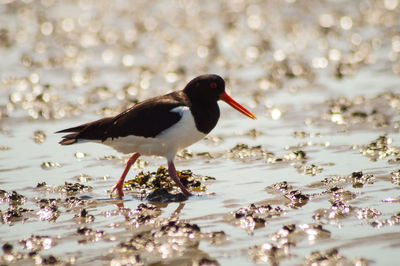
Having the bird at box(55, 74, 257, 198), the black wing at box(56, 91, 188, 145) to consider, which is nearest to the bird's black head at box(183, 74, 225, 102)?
the bird at box(55, 74, 257, 198)

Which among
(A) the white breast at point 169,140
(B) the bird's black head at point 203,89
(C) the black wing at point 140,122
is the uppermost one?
(B) the bird's black head at point 203,89

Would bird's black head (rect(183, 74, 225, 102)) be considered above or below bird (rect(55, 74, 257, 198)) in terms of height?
above

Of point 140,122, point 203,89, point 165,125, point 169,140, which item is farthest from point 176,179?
point 203,89

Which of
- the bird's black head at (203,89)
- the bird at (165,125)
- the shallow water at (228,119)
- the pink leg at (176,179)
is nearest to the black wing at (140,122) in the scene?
the bird at (165,125)

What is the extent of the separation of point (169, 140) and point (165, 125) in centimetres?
18

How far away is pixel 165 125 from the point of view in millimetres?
7637

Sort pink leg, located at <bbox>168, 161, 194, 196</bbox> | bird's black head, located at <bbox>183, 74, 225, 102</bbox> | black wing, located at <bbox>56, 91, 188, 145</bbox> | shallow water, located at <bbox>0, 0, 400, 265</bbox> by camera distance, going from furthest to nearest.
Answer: bird's black head, located at <bbox>183, 74, 225, 102</bbox>, black wing, located at <bbox>56, 91, 188, 145</bbox>, pink leg, located at <bbox>168, 161, 194, 196</bbox>, shallow water, located at <bbox>0, 0, 400, 265</bbox>

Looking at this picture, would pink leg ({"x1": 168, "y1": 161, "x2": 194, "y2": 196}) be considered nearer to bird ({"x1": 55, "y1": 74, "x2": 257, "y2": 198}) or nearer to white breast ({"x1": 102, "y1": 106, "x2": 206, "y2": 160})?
bird ({"x1": 55, "y1": 74, "x2": 257, "y2": 198})

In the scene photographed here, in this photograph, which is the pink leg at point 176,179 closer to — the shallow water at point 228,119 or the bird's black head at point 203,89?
the shallow water at point 228,119

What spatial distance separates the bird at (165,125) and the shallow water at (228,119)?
1.89 ft

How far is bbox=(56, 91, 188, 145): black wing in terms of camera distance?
7668mm

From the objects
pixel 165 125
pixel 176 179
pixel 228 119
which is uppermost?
pixel 228 119

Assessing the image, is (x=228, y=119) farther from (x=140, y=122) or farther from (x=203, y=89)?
(x=140, y=122)

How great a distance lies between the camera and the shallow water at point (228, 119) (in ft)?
19.1
